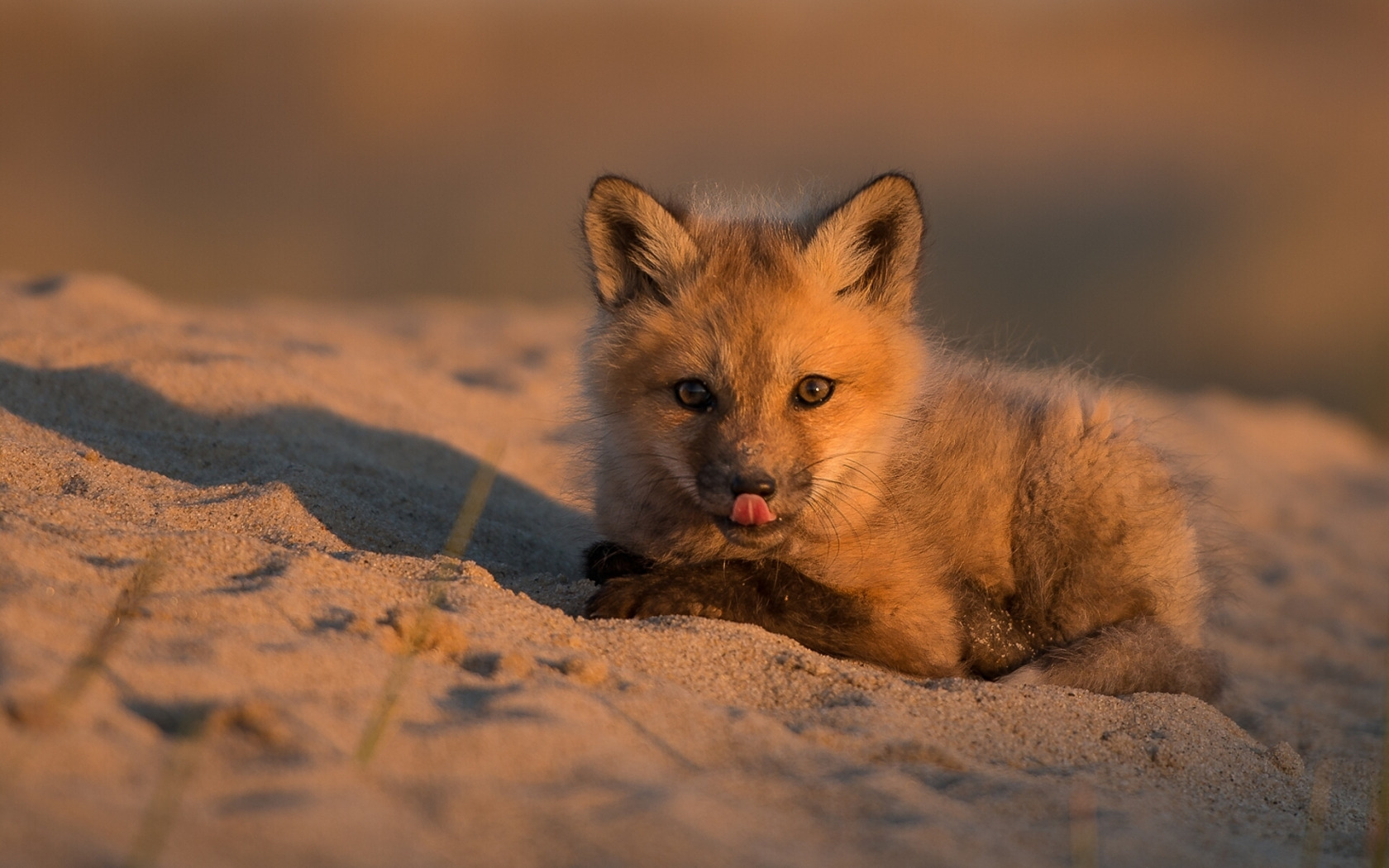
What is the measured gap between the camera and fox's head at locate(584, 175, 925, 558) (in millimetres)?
3480

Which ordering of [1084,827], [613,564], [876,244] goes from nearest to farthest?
[1084,827]
[613,564]
[876,244]

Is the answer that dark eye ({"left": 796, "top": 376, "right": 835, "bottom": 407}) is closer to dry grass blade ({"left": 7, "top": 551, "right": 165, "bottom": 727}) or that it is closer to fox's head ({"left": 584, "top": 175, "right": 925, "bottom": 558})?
fox's head ({"left": 584, "top": 175, "right": 925, "bottom": 558})

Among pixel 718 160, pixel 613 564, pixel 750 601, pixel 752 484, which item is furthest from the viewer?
pixel 718 160

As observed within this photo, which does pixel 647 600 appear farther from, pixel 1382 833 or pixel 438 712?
pixel 1382 833

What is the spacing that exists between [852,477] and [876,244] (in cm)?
80

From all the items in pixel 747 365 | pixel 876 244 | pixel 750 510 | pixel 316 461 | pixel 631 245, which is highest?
pixel 876 244

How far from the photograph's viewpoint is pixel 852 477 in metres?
3.78

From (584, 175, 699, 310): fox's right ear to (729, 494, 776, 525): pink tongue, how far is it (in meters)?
0.88

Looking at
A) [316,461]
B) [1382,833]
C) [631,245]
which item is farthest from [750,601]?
[316,461]

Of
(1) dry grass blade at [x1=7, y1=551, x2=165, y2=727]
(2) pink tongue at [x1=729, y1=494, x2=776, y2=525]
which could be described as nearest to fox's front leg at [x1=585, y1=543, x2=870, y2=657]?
(2) pink tongue at [x1=729, y1=494, x2=776, y2=525]

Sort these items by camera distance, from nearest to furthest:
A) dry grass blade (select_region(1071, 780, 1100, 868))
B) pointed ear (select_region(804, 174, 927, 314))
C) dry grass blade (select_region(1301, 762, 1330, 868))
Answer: dry grass blade (select_region(1071, 780, 1100, 868)), dry grass blade (select_region(1301, 762, 1330, 868)), pointed ear (select_region(804, 174, 927, 314))

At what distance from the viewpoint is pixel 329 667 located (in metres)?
2.35

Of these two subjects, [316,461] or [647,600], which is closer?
[647,600]

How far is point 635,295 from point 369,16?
29.0 meters
